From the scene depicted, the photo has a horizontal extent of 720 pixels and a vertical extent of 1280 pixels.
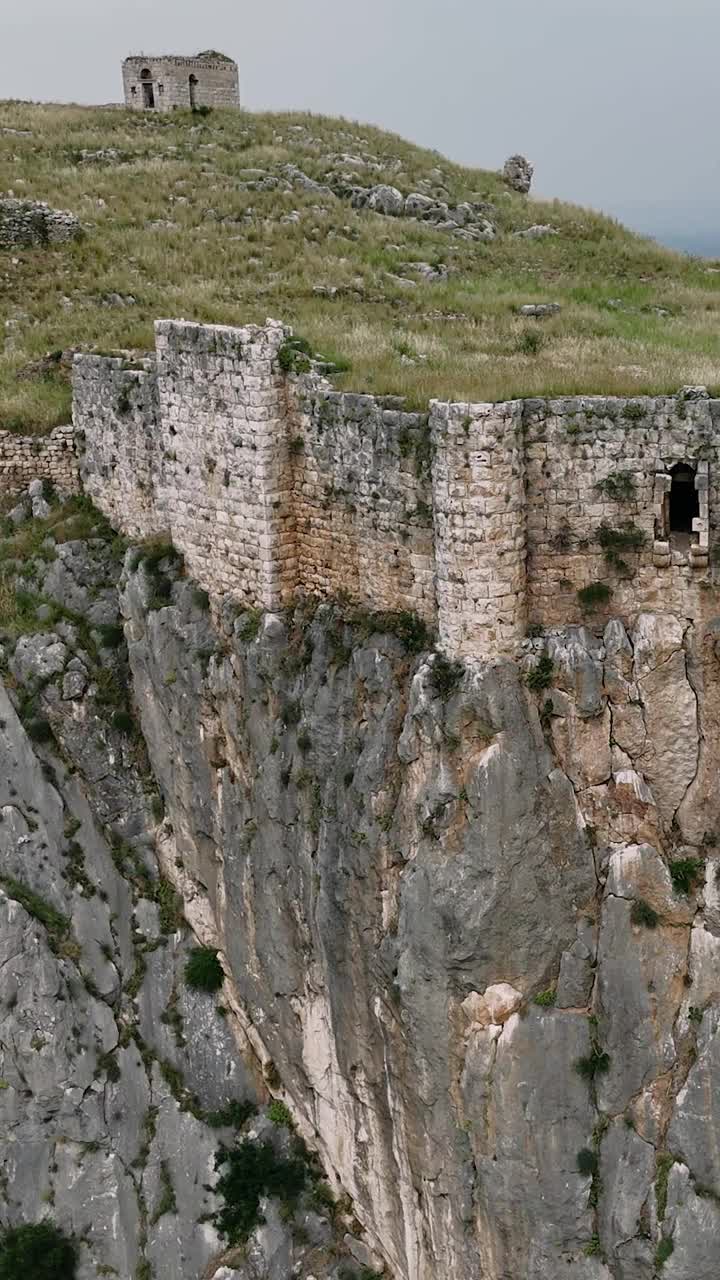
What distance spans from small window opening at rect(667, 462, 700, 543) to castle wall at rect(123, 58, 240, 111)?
38570 mm

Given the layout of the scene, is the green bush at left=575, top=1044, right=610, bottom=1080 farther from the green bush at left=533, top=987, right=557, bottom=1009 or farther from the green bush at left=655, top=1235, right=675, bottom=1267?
the green bush at left=655, top=1235, right=675, bottom=1267

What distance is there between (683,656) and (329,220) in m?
23.6

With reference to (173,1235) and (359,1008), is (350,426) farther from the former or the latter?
(173,1235)

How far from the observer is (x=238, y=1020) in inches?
797

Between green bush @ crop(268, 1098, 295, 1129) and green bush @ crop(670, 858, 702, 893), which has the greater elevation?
green bush @ crop(670, 858, 702, 893)

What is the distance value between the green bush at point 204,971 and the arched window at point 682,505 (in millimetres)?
10190

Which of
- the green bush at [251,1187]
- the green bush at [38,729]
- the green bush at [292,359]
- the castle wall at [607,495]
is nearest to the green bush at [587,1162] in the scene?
the green bush at [251,1187]

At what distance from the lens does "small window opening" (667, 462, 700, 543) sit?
1521 centimetres

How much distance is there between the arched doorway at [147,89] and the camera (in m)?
49.0

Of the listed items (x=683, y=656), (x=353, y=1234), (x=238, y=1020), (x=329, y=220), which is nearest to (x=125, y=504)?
(x=238, y=1020)

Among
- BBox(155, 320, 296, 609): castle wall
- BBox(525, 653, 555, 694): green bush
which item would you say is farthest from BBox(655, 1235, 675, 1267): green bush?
BBox(155, 320, 296, 609): castle wall

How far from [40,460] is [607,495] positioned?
469 inches

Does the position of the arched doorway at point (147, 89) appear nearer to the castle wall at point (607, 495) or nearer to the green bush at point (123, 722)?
the green bush at point (123, 722)

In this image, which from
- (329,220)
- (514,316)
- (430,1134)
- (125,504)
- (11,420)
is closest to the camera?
(430,1134)
